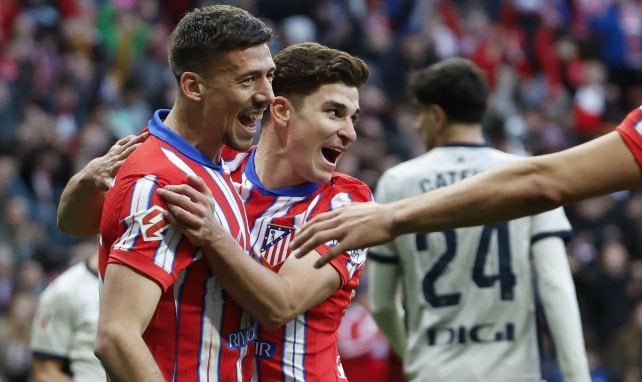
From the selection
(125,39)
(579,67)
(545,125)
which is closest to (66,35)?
(125,39)

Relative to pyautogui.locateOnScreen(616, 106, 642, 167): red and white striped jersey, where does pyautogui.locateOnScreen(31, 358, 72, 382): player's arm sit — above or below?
above

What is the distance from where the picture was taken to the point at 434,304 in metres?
6.77

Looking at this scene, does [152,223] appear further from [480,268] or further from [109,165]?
[480,268]

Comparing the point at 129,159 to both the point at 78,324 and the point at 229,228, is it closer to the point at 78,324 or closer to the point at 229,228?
the point at 229,228

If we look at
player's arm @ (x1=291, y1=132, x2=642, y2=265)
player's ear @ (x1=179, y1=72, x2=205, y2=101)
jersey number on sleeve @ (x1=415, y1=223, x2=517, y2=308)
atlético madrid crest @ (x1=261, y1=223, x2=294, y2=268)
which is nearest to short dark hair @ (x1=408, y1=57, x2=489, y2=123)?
jersey number on sleeve @ (x1=415, y1=223, x2=517, y2=308)

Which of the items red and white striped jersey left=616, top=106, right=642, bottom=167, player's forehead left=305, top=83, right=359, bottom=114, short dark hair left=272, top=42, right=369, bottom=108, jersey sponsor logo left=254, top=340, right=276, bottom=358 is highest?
short dark hair left=272, top=42, right=369, bottom=108

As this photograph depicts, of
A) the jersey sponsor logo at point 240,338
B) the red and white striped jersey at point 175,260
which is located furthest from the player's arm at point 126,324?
the jersey sponsor logo at point 240,338

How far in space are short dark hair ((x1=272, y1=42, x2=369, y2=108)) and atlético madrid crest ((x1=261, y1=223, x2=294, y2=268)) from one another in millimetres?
542

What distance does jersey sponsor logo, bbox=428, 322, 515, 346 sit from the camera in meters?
6.66

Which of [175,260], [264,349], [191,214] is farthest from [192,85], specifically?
[264,349]

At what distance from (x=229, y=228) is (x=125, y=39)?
1407cm

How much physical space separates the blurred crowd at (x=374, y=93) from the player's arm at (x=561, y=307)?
3.36 meters

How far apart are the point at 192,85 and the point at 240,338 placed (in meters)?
0.90

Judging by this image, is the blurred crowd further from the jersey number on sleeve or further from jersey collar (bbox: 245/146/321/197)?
jersey collar (bbox: 245/146/321/197)
